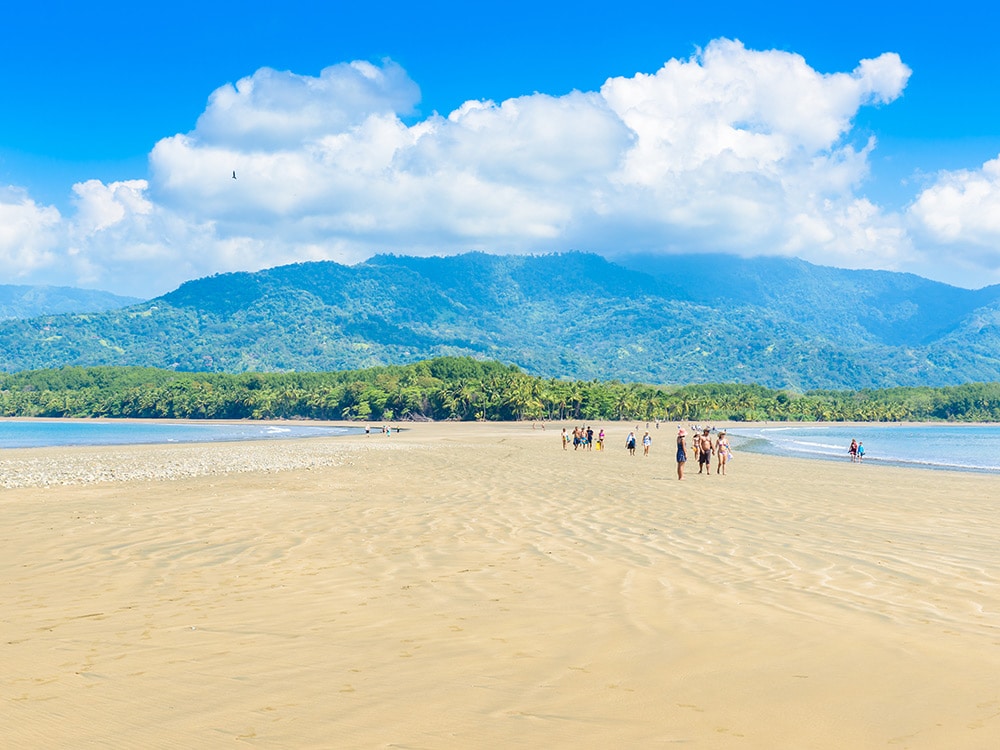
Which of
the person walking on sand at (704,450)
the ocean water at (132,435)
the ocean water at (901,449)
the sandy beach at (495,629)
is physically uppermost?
the person walking on sand at (704,450)

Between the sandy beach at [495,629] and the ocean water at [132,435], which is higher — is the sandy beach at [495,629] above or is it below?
above

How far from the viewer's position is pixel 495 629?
313 inches

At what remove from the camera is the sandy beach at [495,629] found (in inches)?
214

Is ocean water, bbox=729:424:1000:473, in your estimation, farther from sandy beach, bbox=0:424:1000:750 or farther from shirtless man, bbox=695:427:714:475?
sandy beach, bbox=0:424:1000:750

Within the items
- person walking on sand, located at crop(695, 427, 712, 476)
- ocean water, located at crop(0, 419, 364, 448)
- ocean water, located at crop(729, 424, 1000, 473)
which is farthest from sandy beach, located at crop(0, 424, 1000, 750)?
ocean water, located at crop(0, 419, 364, 448)

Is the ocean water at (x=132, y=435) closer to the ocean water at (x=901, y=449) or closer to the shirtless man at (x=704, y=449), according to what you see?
the ocean water at (x=901, y=449)

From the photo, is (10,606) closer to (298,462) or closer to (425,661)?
(425,661)

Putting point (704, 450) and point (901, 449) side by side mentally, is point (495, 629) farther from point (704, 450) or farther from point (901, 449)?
point (901, 449)

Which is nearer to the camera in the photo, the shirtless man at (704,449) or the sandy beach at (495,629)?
the sandy beach at (495,629)

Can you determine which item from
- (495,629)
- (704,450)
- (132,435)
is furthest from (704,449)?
(132,435)

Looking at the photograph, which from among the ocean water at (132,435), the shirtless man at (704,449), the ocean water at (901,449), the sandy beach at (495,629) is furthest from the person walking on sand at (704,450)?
the ocean water at (132,435)

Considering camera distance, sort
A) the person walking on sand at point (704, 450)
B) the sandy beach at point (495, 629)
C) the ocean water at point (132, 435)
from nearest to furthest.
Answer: the sandy beach at point (495, 629), the person walking on sand at point (704, 450), the ocean water at point (132, 435)

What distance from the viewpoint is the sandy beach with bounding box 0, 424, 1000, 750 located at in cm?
544

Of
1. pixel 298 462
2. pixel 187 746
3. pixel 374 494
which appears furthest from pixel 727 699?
pixel 298 462
